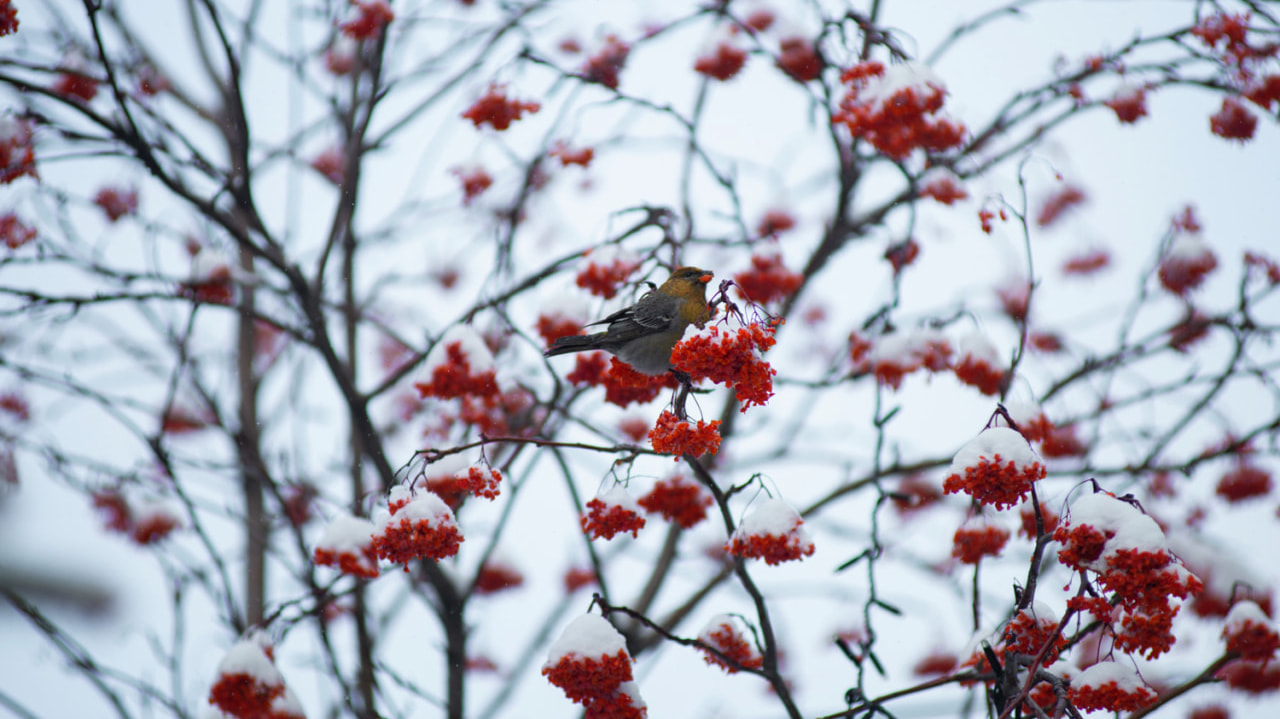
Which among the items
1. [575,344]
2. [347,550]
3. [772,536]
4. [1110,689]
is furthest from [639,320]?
[1110,689]

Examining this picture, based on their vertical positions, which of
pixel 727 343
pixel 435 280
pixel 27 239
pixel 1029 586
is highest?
pixel 435 280

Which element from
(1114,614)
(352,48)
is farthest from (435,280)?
(1114,614)

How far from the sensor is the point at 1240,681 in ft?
16.9

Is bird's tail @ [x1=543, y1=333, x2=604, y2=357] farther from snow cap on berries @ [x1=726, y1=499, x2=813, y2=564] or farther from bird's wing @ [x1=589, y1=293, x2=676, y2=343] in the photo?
snow cap on berries @ [x1=726, y1=499, x2=813, y2=564]

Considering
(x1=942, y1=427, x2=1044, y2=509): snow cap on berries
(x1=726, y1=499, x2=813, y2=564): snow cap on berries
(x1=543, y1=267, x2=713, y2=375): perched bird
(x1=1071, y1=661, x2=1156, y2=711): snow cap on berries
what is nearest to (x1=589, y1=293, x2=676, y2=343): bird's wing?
(x1=543, y1=267, x2=713, y2=375): perched bird

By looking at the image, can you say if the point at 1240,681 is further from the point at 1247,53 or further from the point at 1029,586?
the point at 1029,586

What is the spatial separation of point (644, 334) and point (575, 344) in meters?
0.27

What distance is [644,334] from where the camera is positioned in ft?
11.0

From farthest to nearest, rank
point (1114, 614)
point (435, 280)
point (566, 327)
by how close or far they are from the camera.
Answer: point (435, 280)
point (566, 327)
point (1114, 614)

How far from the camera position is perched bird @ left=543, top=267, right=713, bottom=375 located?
3.27 m

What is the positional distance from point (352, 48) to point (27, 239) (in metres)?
2.55

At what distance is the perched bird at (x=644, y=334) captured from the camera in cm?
327

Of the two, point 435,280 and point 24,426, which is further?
point 435,280

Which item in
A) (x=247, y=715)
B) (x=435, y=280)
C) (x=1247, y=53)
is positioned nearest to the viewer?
(x=247, y=715)
